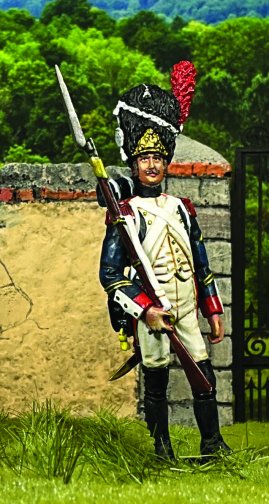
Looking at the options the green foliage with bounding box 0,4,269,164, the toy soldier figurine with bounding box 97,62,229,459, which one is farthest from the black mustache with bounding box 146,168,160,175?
the green foliage with bounding box 0,4,269,164

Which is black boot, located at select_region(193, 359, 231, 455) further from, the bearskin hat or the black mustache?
the bearskin hat

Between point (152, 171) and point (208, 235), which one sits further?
point (208, 235)

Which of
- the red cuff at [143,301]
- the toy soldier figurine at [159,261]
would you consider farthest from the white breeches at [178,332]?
the red cuff at [143,301]

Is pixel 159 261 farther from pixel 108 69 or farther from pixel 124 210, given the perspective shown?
pixel 108 69

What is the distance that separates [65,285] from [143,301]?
1897 millimetres

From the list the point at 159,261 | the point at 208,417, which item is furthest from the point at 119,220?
the point at 208,417

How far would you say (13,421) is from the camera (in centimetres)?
625

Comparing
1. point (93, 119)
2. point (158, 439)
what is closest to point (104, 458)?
point (158, 439)

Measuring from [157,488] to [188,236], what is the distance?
1.17 metres

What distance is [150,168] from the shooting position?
5.02m

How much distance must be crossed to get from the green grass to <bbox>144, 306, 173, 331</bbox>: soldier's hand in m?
0.56

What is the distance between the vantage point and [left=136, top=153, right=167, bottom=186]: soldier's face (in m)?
5.02

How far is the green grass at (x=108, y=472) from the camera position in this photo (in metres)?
4.41

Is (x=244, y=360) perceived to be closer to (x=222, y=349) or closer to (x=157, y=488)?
(x=222, y=349)
